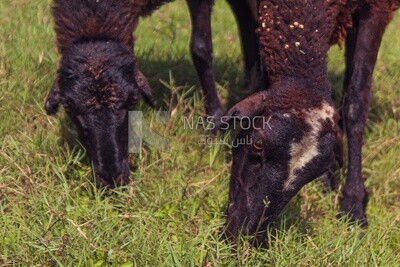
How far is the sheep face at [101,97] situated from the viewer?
4.91m

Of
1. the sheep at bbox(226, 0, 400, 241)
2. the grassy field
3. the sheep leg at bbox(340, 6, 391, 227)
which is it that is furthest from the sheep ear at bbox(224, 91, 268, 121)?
the sheep leg at bbox(340, 6, 391, 227)

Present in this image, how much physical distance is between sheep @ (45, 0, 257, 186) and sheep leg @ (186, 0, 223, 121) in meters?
1.41

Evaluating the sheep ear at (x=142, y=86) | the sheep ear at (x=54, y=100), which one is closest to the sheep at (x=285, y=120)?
the sheep ear at (x=142, y=86)

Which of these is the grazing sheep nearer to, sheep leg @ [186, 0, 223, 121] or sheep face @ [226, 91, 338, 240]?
sheep face @ [226, 91, 338, 240]

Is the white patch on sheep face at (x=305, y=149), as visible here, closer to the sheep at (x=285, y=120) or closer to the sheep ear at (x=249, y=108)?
the sheep at (x=285, y=120)

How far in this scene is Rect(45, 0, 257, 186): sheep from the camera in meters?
4.92

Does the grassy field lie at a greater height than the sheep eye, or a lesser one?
lesser

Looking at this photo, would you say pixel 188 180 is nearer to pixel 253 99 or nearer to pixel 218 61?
pixel 253 99

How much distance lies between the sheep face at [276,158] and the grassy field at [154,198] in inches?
7.6

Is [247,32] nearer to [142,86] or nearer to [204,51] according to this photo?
[204,51]

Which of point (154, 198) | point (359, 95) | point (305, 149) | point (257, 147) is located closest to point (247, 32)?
point (359, 95)

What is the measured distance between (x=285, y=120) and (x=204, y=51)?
7.86 feet

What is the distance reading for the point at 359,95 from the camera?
18.9ft

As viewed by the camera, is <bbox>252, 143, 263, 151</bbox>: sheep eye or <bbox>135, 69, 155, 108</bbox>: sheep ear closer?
<bbox>252, 143, 263, 151</bbox>: sheep eye
